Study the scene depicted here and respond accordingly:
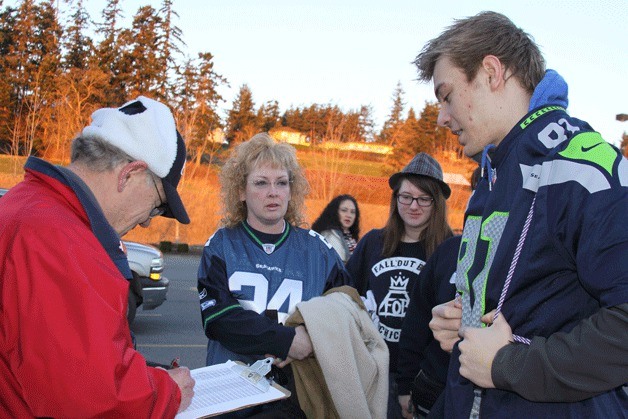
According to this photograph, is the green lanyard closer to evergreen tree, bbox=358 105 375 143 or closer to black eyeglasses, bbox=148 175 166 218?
black eyeglasses, bbox=148 175 166 218

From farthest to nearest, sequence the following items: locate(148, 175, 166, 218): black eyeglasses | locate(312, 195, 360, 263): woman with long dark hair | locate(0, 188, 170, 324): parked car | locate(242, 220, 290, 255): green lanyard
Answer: locate(0, 188, 170, 324): parked car → locate(312, 195, 360, 263): woman with long dark hair → locate(242, 220, 290, 255): green lanyard → locate(148, 175, 166, 218): black eyeglasses

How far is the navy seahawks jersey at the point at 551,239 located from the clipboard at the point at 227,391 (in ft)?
2.76

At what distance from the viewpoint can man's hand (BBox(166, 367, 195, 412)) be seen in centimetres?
230

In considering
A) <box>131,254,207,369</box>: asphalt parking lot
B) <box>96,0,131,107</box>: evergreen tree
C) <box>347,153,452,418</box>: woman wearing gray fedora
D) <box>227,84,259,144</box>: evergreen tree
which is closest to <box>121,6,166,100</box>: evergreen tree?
<box>96,0,131,107</box>: evergreen tree

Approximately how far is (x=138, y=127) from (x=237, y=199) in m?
1.65

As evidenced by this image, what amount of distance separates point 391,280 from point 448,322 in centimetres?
206

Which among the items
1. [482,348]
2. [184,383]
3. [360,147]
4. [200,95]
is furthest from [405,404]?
[360,147]

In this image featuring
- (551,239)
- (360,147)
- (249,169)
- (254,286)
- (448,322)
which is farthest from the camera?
(360,147)

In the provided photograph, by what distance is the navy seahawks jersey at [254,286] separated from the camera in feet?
10.6

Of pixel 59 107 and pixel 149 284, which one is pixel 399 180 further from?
pixel 59 107

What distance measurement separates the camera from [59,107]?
1367 inches

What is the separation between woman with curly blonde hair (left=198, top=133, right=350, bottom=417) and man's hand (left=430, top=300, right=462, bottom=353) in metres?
1.06

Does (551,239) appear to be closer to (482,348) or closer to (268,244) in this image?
(482,348)

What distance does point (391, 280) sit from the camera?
13.9ft
